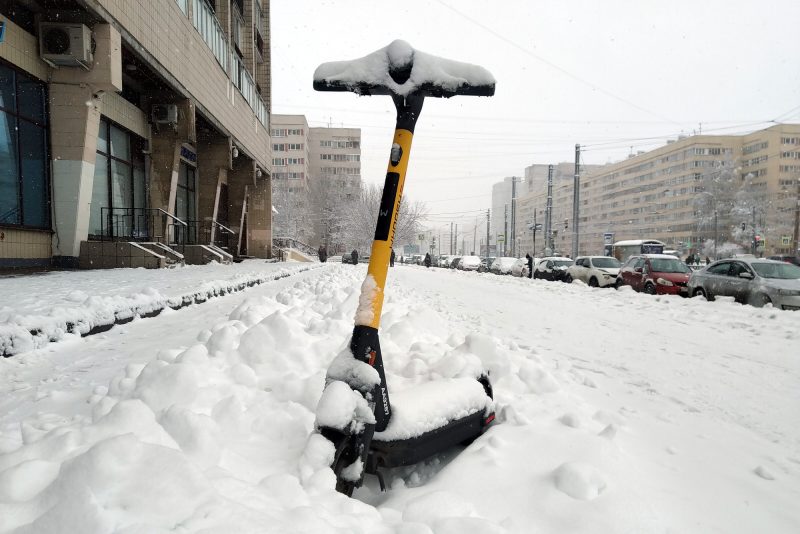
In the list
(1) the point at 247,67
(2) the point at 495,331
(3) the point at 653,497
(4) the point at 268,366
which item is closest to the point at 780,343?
(2) the point at 495,331

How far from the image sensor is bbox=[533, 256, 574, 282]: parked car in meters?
24.7

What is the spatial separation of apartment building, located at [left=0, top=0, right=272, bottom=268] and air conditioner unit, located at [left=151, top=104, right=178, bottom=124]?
0.04 meters

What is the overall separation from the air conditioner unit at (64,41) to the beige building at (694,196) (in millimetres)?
39881

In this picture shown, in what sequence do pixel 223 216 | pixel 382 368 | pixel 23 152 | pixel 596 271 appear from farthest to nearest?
1. pixel 223 216
2. pixel 596 271
3. pixel 23 152
4. pixel 382 368

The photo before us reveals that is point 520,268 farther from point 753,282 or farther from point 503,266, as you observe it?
point 753,282

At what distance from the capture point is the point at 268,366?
8.23ft

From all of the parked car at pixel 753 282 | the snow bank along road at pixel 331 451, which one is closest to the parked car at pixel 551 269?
the parked car at pixel 753 282

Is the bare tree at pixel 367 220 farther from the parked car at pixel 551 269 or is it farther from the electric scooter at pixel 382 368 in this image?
the electric scooter at pixel 382 368

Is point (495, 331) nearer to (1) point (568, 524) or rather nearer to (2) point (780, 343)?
(2) point (780, 343)

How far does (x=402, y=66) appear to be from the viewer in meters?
1.83

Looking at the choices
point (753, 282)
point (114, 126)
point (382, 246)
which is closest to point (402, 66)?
point (382, 246)

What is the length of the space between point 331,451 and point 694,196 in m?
107

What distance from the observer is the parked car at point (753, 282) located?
9.68 meters

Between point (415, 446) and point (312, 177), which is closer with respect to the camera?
point (415, 446)
